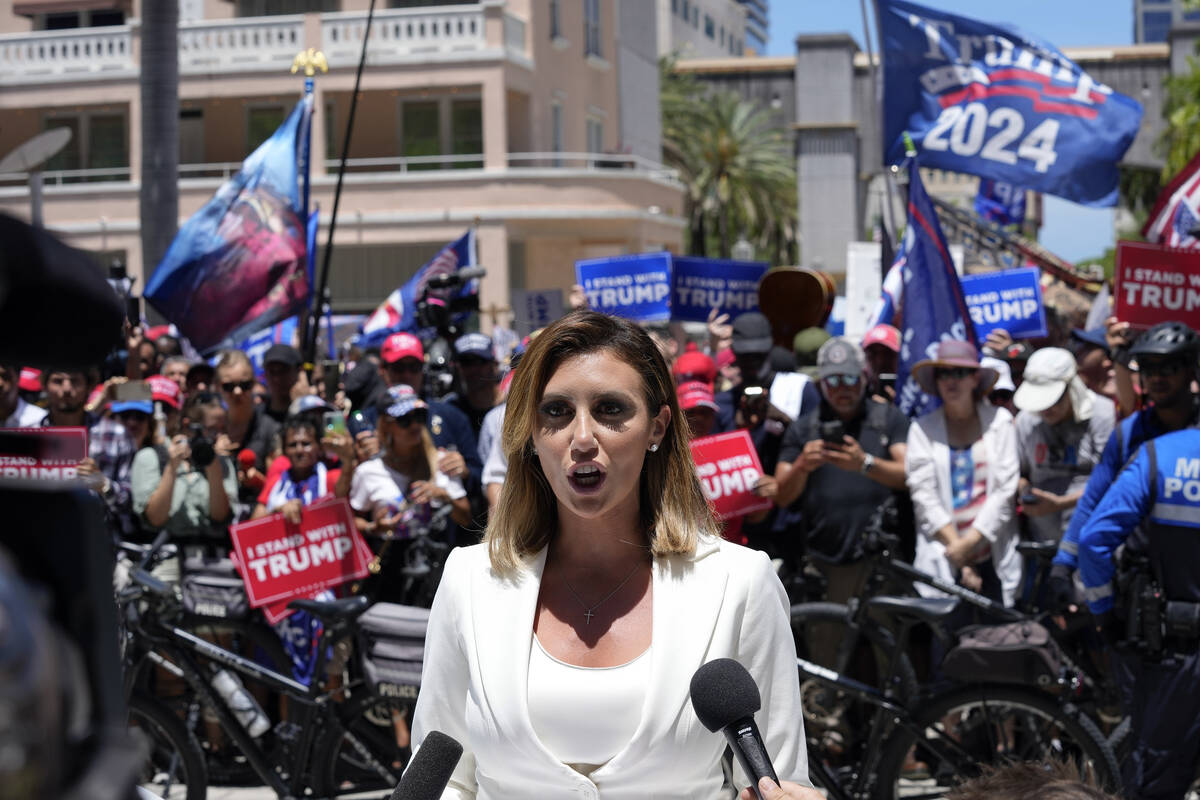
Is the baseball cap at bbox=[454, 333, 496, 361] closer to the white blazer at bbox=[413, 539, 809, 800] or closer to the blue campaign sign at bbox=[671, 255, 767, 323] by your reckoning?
the blue campaign sign at bbox=[671, 255, 767, 323]

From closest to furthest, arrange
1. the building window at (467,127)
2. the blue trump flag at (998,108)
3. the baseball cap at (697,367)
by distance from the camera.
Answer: the baseball cap at (697,367)
the blue trump flag at (998,108)
the building window at (467,127)

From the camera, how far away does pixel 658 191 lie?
125 ft

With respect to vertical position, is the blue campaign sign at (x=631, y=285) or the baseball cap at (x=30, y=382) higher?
the blue campaign sign at (x=631, y=285)

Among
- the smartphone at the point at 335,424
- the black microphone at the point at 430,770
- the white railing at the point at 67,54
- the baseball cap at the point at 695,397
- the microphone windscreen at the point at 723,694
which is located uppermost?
the white railing at the point at 67,54

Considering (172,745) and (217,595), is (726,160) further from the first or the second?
(172,745)

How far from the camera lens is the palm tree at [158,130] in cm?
1373

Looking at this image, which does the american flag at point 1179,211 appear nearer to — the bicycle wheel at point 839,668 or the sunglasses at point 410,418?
the bicycle wheel at point 839,668

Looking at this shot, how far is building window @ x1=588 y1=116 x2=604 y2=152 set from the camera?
42.0m

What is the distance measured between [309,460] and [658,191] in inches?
1226

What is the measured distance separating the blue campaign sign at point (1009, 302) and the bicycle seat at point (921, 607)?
17.3 feet

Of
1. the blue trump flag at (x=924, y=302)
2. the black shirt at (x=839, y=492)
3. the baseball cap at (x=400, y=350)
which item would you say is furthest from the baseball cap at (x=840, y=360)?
the baseball cap at (x=400, y=350)

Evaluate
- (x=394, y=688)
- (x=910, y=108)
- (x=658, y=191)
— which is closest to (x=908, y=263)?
(x=910, y=108)

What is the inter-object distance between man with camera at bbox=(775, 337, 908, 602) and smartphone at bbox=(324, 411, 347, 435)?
2.25 metres

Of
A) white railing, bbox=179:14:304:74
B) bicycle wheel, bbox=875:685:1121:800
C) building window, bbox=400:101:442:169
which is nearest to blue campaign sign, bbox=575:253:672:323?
bicycle wheel, bbox=875:685:1121:800
